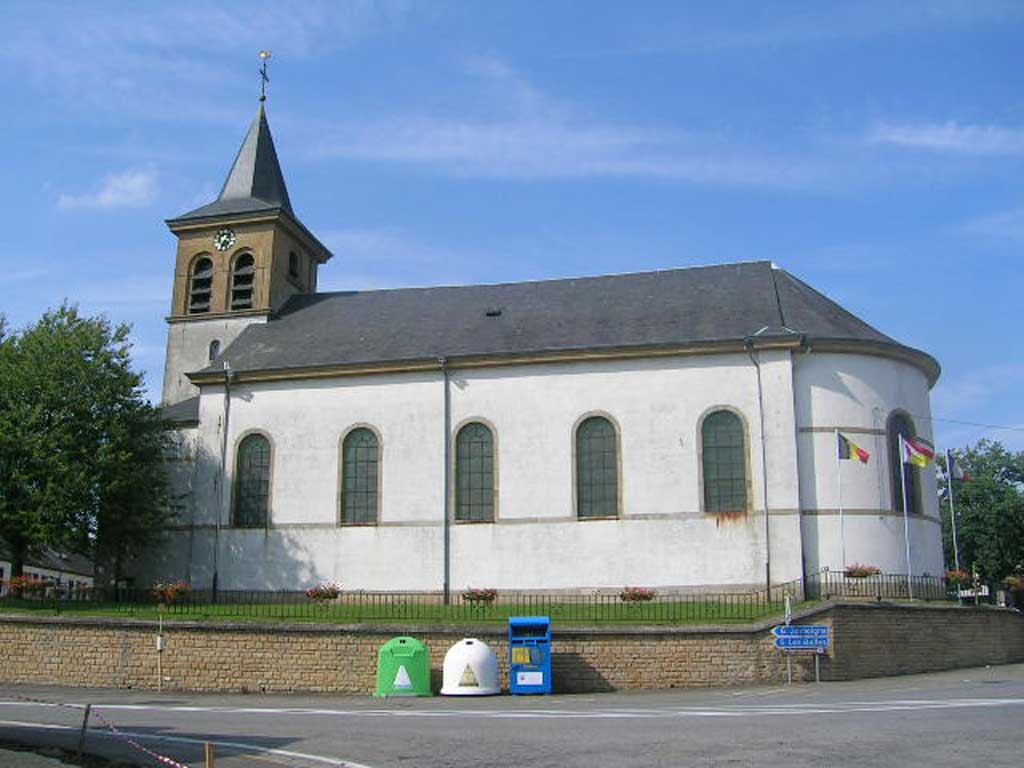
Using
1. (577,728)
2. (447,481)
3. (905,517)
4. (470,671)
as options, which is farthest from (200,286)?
(577,728)

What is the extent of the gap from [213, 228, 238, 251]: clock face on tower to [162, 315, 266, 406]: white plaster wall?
110 inches

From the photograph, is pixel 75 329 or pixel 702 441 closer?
pixel 702 441

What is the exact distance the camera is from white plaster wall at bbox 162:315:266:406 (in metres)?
36.3

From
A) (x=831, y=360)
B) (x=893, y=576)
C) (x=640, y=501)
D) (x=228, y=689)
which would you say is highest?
(x=831, y=360)

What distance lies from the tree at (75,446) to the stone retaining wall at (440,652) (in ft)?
14.6

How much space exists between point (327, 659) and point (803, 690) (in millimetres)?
9970

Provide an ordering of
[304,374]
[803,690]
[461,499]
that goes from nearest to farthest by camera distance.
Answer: [803,690] < [461,499] < [304,374]

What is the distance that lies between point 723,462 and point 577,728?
15.4m

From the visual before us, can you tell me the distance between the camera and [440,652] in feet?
74.2

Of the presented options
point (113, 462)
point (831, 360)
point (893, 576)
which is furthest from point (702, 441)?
point (113, 462)

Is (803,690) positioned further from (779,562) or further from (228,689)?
(228,689)

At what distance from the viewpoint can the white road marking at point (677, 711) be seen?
15453 mm

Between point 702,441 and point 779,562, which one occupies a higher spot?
point 702,441

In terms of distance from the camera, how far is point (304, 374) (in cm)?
3203
